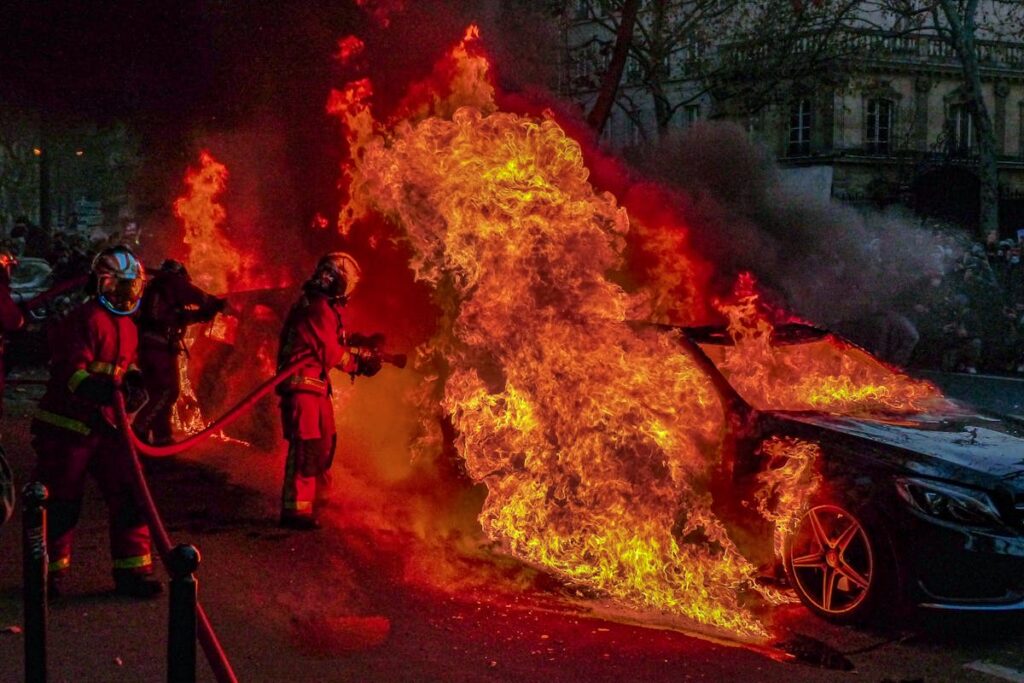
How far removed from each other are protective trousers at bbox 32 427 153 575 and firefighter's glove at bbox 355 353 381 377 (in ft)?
6.60

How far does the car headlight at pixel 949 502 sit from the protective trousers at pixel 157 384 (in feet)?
19.7

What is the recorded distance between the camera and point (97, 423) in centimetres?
552

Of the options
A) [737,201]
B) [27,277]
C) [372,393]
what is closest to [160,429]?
[372,393]

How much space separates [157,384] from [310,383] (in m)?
2.54

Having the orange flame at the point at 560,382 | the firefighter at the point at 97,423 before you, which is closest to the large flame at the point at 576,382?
the orange flame at the point at 560,382

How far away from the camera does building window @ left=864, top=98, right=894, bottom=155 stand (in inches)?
1543

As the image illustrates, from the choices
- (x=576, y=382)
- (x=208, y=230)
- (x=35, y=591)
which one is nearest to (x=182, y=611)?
(x=35, y=591)

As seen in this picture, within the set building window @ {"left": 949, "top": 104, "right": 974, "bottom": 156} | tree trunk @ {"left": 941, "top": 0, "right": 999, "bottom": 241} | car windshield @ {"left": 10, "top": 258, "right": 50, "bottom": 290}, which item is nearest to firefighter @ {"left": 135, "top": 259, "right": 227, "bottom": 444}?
car windshield @ {"left": 10, "top": 258, "right": 50, "bottom": 290}

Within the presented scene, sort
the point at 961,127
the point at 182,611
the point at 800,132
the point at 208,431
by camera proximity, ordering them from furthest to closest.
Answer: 1. the point at 961,127
2. the point at 800,132
3. the point at 208,431
4. the point at 182,611

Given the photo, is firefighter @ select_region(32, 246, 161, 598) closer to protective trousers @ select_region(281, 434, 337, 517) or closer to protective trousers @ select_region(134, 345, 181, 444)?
protective trousers @ select_region(281, 434, 337, 517)

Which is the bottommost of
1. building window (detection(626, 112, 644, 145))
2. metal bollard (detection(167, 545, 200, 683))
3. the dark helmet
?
metal bollard (detection(167, 545, 200, 683))

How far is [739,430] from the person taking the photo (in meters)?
5.88

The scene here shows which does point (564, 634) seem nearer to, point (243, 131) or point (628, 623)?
point (628, 623)

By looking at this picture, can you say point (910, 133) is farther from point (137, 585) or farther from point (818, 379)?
point (137, 585)
